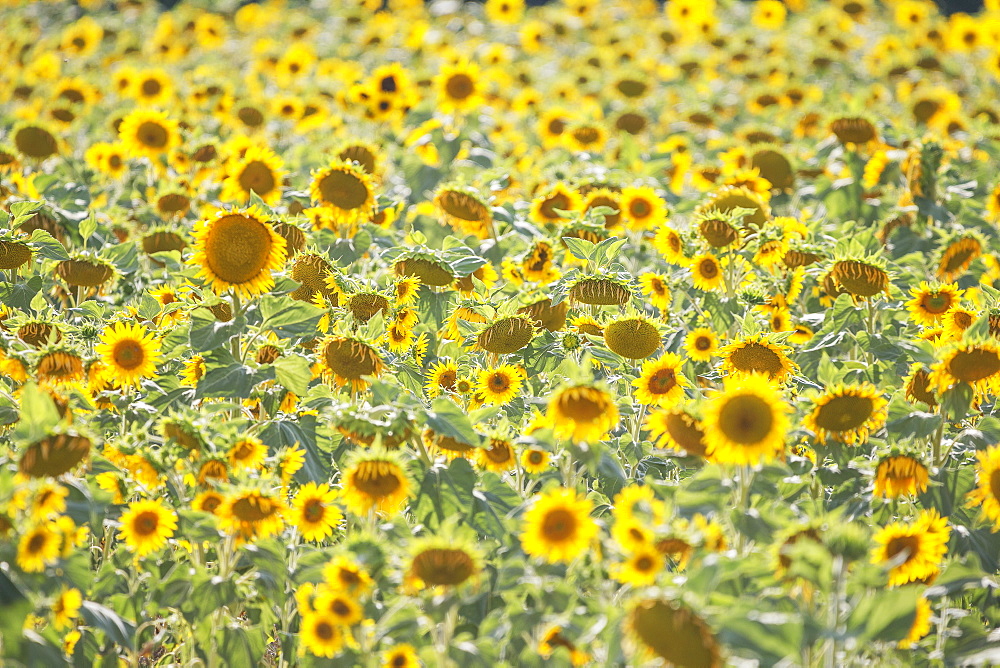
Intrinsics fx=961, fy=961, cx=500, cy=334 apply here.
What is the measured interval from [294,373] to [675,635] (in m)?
1.39

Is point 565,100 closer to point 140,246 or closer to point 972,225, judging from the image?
point 972,225

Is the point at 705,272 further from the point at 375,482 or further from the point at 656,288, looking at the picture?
the point at 375,482

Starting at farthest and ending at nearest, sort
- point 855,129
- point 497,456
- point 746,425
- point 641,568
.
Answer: point 855,129 < point 497,456 < point 746,425 < point 641,568

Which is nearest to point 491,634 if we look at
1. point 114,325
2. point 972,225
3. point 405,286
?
point 405,286

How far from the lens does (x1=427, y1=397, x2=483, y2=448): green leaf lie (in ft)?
8.17

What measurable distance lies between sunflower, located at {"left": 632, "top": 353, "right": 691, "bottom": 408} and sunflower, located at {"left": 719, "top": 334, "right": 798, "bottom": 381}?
0.18 meters

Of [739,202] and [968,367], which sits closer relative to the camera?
[968,367]

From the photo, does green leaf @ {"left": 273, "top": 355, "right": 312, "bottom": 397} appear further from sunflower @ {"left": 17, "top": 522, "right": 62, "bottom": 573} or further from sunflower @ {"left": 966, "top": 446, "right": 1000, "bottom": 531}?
sunflower @ {"left": 966, "top": 446, "right": 1000, "bottom": 531}

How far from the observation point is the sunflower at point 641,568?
203 cm

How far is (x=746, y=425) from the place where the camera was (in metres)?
2.30

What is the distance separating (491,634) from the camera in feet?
7.63

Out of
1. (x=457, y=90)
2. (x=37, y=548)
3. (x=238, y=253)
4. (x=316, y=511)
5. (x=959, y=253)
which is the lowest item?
(x=457, y=90)

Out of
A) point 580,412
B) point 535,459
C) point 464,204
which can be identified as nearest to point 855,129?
point 464,204

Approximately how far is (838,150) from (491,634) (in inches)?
158
